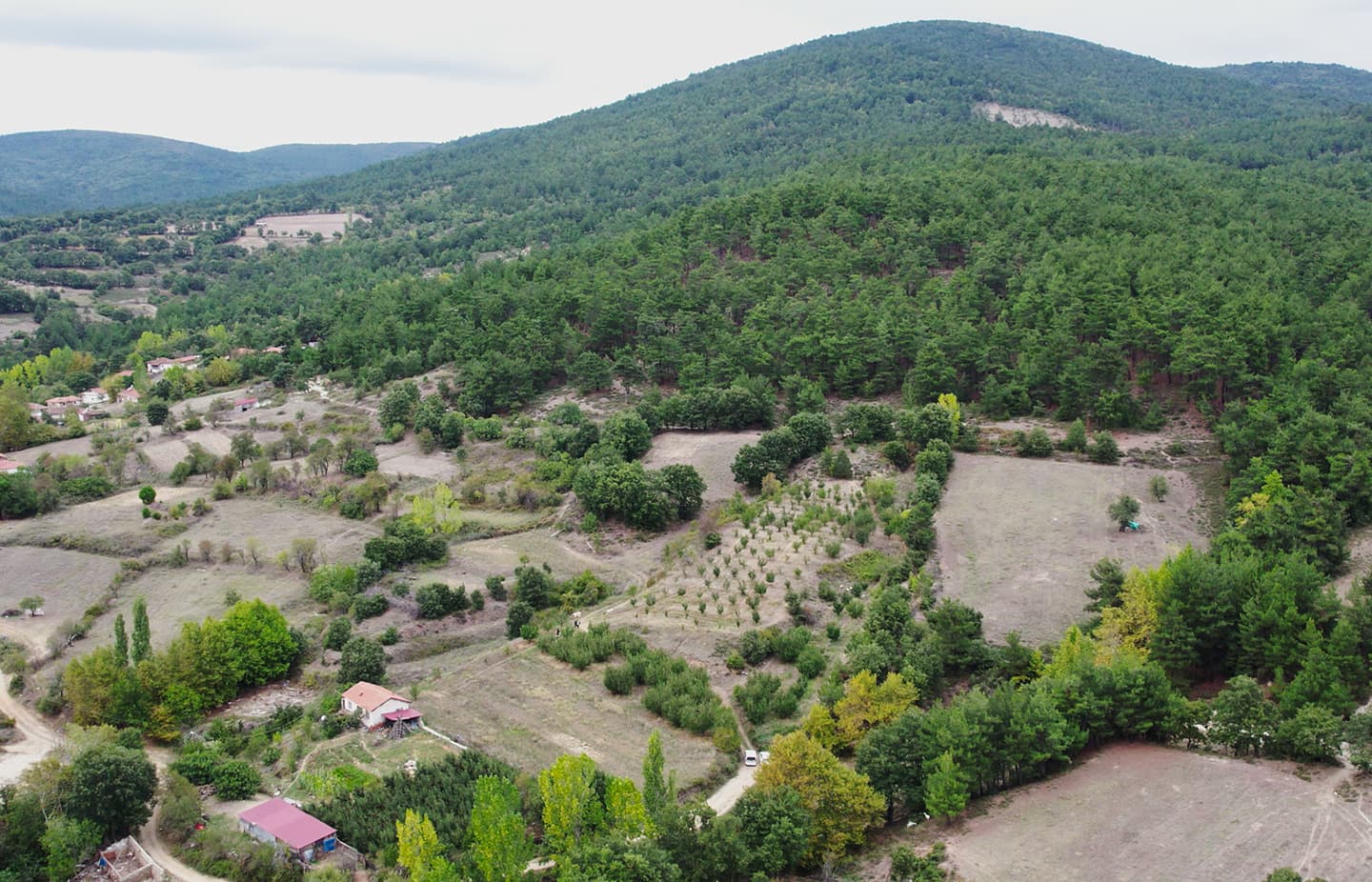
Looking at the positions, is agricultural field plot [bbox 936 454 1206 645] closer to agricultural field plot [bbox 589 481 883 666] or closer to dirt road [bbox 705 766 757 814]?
agricultural field plot [bbox 589 481 883 666]

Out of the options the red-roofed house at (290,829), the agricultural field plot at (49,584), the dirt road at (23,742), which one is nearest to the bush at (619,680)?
the red-roofed house at (290,829)

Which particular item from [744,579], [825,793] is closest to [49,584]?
[744,579]

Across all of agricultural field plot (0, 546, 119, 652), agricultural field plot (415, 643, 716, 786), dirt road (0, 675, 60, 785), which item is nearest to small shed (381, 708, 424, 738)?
agricultural field plot (415, 643, 716, 786)

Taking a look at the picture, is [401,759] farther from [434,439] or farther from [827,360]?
[827,360]

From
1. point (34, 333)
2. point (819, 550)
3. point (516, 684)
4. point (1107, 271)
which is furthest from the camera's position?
point (34, 333)

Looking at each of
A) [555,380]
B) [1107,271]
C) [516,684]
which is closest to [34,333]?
[555,380]
